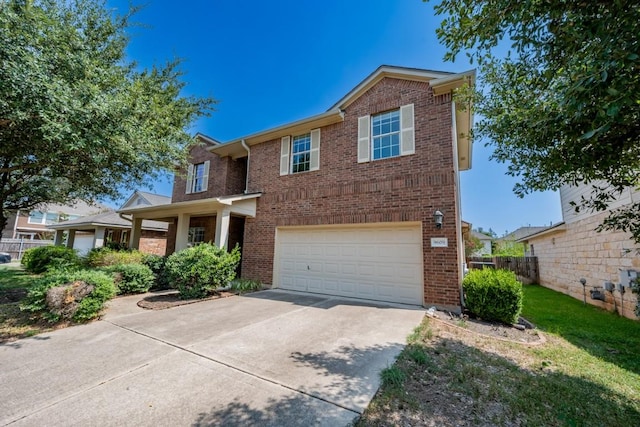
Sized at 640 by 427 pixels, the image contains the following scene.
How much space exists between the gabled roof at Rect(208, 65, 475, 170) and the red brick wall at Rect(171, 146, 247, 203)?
67 cm

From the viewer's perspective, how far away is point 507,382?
11.2 ft

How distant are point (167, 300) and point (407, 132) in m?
8.77

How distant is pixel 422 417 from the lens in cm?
263

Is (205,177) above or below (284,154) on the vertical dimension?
below

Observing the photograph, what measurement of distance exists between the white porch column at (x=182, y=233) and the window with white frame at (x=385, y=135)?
26.6 ft

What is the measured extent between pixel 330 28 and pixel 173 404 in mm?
10134

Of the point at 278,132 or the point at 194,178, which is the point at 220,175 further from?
the point at 278,132

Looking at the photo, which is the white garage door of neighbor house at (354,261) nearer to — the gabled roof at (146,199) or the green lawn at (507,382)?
the green lawn at (507,382)

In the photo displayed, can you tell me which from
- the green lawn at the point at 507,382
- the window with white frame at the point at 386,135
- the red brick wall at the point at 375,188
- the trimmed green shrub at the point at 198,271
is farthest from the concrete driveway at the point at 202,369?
the window with white frame at the point at 386,135

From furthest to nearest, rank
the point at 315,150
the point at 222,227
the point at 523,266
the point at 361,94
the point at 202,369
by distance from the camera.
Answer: the point at 523,266 → the point at 315,150 → the point at 222,227 → the point at 361,94 → the point at 202,369

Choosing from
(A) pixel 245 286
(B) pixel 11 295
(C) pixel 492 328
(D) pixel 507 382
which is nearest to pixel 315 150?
(A) pixel 245 286

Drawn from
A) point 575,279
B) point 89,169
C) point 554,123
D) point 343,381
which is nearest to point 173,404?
point 343,381

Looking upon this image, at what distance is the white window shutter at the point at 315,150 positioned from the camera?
31.4 ft

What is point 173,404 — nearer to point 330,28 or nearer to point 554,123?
point 554,123
